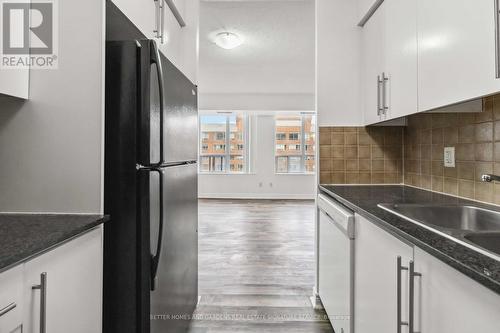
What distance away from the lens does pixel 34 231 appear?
94 centimetres

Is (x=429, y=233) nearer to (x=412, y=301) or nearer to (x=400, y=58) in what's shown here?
(x=412, y=301)

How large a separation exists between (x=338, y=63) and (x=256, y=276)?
199 cm

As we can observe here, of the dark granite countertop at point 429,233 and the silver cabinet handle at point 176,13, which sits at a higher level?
the silver cabinet handle at point 176,13

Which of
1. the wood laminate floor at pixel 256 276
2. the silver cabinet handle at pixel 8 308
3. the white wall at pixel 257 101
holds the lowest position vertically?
the wood laminate floor at pixel 256 276

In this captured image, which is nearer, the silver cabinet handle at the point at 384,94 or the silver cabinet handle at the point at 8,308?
the silver cabinet handle at the point at 8,308

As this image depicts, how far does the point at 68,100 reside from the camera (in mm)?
1179

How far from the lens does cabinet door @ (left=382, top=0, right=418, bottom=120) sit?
4.99 ft

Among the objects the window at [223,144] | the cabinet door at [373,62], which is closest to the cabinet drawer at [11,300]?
the cabinet door at [373,62]

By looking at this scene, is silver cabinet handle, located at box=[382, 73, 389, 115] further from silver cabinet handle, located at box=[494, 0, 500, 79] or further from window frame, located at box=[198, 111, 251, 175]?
window frame, located at box=[198, 111, 251, 175]

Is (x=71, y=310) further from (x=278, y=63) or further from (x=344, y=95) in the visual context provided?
(x=278, y=63)

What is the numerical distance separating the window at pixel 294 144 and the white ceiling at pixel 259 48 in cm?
81

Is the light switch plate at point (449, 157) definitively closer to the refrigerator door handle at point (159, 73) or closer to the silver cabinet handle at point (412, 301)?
the silver cabinet handle at point (412, 301)

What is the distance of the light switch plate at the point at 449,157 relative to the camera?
5.72 feet

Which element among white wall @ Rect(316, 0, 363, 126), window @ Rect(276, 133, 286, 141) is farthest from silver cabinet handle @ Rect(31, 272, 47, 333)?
window @ Rect(276, 133, 286, 141)
